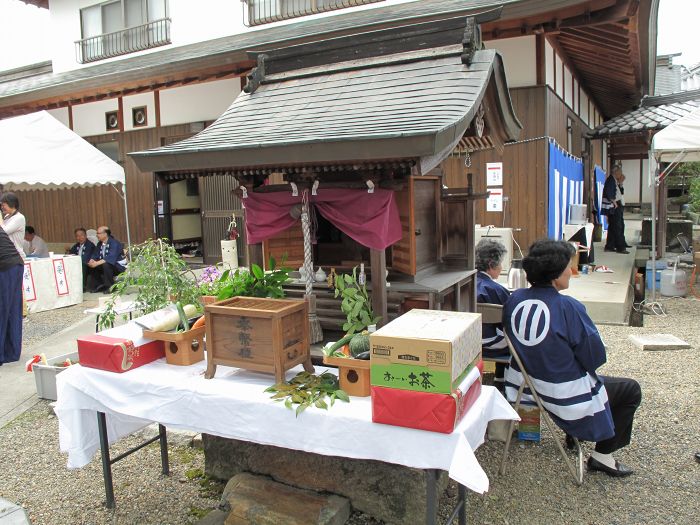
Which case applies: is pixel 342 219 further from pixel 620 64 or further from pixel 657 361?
pixel 620 64

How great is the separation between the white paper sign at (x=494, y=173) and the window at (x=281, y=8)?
4.54m

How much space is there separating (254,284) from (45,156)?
6.97 m

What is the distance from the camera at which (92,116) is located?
532 inches

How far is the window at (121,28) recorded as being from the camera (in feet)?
43.6

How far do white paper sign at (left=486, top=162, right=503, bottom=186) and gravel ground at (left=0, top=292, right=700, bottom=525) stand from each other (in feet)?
17.7

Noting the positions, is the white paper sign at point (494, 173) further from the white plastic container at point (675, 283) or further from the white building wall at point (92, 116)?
the white building wall at point (92, 116)

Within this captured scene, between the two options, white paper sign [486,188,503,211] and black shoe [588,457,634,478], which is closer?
black shoe [588,457,634,478]

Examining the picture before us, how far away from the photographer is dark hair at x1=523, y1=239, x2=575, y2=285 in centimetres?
341

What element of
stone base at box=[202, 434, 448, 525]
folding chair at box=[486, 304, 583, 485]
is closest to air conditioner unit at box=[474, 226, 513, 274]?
folding chair at box=[486, 304, 583, 485]

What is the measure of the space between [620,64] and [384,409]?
466 inches

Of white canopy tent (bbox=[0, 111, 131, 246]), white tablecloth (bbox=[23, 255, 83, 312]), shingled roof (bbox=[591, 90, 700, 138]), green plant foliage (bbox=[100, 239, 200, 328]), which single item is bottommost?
white tablecloth (bbox=[23, 255, 83, 312])

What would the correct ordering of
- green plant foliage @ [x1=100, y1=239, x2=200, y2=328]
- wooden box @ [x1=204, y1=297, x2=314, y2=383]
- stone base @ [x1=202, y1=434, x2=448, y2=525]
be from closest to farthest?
wooden box @ [x1=204, y1=297, x2=314, y2=383], stone base @ [x1=202, y1=434, x2=448, y2=525], green plant foliage @ [x1=100, y1=239, x2=200, y2=328]

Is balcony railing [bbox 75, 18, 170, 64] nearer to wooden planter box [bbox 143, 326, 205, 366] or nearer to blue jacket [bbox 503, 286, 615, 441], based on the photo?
wooden planter box [bbox 143, 326, 205, 366]

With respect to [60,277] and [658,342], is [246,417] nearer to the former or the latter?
[658,342]
